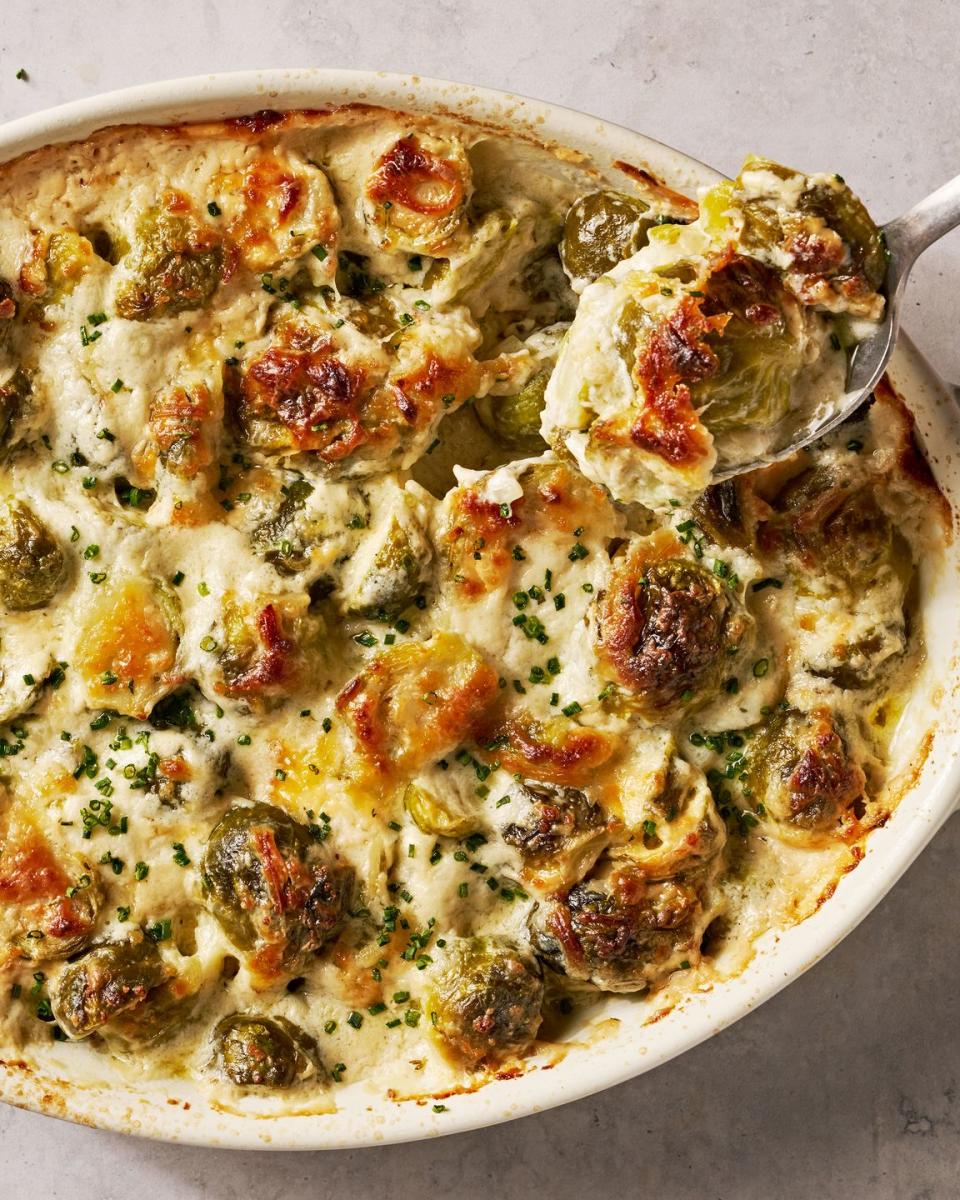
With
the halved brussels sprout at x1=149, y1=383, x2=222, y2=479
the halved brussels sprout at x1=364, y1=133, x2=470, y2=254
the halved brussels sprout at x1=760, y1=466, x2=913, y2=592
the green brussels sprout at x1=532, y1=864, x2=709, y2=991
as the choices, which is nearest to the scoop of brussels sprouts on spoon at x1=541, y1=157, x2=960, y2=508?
the halved brussels sprout at x1=760, y1=466, x2=913, y2=592

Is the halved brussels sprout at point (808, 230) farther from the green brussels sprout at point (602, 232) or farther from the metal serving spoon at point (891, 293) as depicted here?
the green brussels sprout at point (602, 232)

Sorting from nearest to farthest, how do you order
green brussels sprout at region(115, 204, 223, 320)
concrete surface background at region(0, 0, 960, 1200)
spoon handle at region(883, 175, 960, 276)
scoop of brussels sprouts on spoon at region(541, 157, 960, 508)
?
scoop of brussels sprouts on spoon at region(541, 157, 960, 508) < spoon handle at region(883, 175, 960, 276) < green brussels sprout at region(115, 204, 223, 320) < concrete surface background at region(0, 0, 960, 1200)

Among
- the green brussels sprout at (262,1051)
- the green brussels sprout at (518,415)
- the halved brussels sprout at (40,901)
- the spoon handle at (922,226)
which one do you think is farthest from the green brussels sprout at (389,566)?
the spoon handle at (922,226)

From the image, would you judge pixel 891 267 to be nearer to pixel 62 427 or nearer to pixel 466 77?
pixel 466 77

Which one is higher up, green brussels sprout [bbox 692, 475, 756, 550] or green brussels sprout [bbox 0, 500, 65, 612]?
green brussels sprout [bbox 0, 500, 65, 612]

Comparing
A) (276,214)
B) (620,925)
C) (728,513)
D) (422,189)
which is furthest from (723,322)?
(620,925)

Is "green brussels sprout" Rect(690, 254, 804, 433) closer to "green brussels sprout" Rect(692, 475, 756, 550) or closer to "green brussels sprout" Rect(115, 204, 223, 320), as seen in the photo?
"green brussels sprout" Rect(692, 475, 756, 550)
